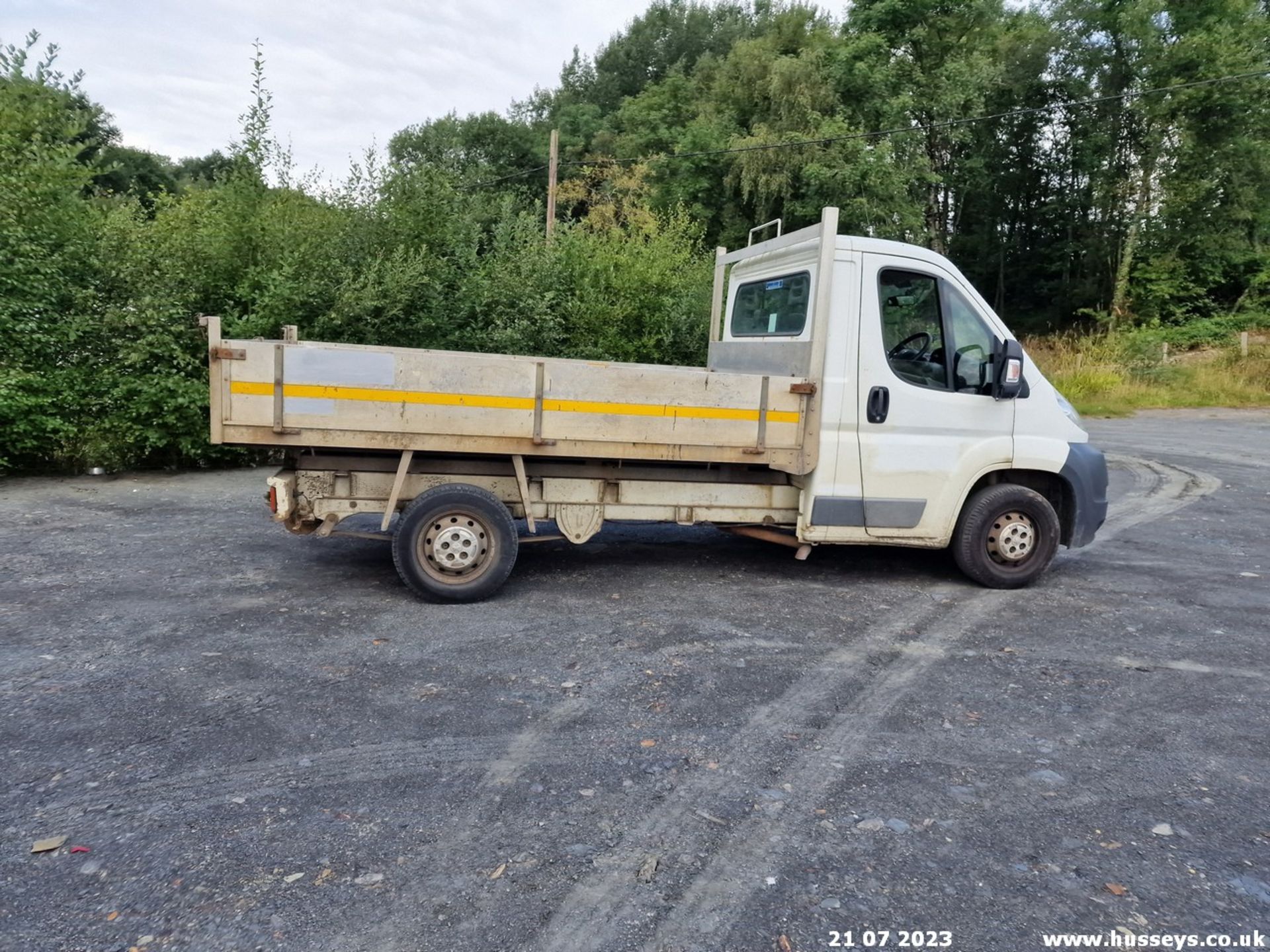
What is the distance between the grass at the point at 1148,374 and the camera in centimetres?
2361

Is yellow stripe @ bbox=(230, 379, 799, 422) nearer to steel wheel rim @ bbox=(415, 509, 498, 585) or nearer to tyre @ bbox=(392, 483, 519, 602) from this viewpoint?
tyre @ bbox=(392, 483, 519, 602)

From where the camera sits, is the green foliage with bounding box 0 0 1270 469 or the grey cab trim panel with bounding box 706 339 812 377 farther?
the green foliage with bounding box 0 0 1270 469

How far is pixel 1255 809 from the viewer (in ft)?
11.9

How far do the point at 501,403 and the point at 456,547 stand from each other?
39.6 inches

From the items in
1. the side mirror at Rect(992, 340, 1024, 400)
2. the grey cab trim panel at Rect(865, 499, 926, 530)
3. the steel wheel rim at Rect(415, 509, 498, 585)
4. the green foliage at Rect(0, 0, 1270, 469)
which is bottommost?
the steel wheel rim at Rect(415, 509, 498, 585)

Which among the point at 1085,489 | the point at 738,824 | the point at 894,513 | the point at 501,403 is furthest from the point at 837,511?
the point at 738,824

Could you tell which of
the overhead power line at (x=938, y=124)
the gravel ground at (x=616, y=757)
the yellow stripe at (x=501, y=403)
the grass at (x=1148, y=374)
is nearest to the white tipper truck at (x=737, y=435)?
the yellow stripe at (x=501, y=403)

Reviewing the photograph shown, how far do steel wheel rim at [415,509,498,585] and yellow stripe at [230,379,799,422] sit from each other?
2.52 feet

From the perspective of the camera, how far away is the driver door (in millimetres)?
6480

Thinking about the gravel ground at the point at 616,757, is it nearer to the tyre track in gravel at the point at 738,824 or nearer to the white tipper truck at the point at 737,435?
the tyre track in gravel at the point at 738,824

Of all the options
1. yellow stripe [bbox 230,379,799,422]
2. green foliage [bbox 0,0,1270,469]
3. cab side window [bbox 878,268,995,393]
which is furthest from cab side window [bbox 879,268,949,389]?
green foliage [bbox 0,0,1270,469]

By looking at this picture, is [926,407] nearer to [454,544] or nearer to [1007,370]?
[1007,370]

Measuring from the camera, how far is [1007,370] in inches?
252

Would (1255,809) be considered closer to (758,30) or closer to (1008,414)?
(1008,414)
